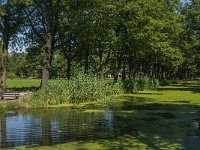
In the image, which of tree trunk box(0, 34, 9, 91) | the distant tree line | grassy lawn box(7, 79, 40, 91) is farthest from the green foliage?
tree trunk box(0, 34, 9, 91)

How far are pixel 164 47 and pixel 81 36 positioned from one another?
1930 cm

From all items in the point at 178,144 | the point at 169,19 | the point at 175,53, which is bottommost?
the point at 178,144

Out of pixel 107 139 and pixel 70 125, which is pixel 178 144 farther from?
pixel 70 125

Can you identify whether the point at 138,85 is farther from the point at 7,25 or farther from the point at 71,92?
the point at 71,92

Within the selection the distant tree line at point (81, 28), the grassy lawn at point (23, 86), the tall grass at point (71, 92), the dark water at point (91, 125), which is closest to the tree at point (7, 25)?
the distant tree line at point (81, 28)

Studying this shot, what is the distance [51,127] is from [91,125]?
2.52 meters

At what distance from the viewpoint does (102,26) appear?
53719 mm

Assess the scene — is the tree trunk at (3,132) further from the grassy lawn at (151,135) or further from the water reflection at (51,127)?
the grassy lawn at (151,135)

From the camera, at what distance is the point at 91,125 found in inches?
963

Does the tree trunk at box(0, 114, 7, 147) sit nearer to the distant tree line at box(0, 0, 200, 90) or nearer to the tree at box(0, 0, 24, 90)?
the distant tree line at box(0, 0, 200, 90)

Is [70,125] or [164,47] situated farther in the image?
[164,47]

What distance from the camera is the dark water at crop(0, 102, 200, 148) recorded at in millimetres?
20047

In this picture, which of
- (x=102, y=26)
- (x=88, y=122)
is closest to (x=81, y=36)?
(x=102, y=26)

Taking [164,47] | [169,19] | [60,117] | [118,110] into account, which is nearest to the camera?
[60,117]
